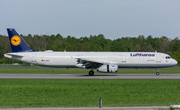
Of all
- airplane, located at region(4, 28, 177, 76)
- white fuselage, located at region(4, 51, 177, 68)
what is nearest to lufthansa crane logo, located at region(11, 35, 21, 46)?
airplane, located at region(4, 28, 177, 76)

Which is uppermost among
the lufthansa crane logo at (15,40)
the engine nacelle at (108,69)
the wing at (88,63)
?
the lufthansa crane logo at (15,40)

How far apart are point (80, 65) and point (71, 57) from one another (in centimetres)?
244

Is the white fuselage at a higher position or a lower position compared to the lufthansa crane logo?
lower

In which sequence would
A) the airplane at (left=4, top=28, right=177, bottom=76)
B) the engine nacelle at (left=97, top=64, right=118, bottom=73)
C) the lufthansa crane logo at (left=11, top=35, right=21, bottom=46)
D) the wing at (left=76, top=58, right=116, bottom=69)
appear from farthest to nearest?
1. the lufthansa crane logo at (left=11, top=35, right=21, bottom=46)
2. the airplane at (left=4, top=28, right=177, bottom=76)
3. the wing at (left=76, top=58, right=116, bottom=69)
4. the engine nacelle at (left=97, top=64, right=118, bottom=73)

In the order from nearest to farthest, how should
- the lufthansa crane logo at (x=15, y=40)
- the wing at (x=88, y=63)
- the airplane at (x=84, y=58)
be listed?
the wing at (x=88, y=63), the airplane at (x=84, y=58), the lufthansa crane logo at (x=15, y=40)

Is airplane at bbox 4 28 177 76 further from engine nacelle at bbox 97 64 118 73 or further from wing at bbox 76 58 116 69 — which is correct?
engine nacelle at bbox 97 64 118 73

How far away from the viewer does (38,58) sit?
3912cm

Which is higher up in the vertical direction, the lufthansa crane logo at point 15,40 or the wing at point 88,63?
the lufthansa crane logo at point 15,40

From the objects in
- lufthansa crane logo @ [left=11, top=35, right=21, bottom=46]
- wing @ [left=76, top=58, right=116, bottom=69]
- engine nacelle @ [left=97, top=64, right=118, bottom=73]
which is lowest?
engine nacelle @ [left=97, top=64, right=118, bottom=73]

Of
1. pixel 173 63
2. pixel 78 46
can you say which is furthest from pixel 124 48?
pixel 173 63

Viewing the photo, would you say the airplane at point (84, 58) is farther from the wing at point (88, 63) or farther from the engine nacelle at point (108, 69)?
the engine nacelle at point (108, 69)

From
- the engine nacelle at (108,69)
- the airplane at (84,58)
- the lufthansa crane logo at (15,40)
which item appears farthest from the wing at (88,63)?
the lufthansa crane logo at (15,40)

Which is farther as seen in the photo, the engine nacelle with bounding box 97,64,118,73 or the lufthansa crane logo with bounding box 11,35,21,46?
the lufthansa crane logo with bounding box 11,35,21,46

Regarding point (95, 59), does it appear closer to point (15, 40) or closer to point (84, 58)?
point (84, 58)
